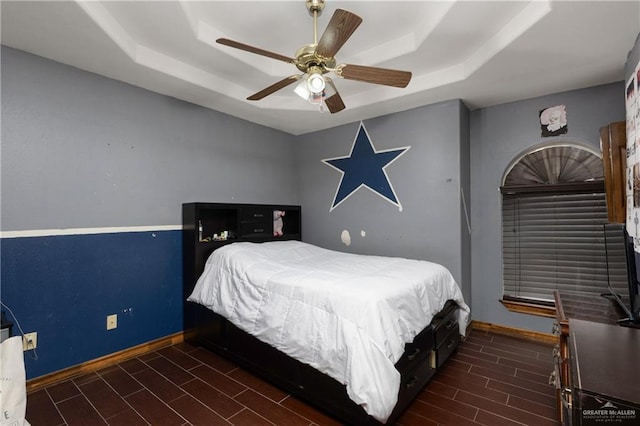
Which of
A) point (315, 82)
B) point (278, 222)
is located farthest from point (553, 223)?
point (278, 222)

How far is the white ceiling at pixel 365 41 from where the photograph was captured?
6.37 ft

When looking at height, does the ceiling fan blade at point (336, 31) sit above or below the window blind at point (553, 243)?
above

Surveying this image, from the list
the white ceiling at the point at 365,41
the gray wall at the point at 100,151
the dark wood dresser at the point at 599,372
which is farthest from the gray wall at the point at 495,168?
the gray wall at the point at 100,151

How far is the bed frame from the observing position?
1876 mm

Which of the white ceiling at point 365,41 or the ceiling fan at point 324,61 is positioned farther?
the white ceiling at point 365,41

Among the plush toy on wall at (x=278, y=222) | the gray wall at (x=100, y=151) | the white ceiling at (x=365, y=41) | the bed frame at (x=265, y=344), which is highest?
the white ceiling at (x=365, y=41)

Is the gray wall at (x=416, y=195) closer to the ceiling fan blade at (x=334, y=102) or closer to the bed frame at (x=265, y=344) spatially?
the bed frame at (x=265, y=344)

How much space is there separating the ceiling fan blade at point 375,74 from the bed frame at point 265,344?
1747 millimetres

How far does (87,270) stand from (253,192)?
1929mm

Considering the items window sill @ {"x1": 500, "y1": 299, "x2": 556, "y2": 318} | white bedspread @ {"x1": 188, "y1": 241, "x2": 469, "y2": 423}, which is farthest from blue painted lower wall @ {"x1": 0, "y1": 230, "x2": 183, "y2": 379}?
window sill @ {"x1": 500, "y1": 299, "x2": 556, "y2": 318}

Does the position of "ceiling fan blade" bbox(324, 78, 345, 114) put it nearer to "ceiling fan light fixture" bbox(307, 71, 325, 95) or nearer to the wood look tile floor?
"ceiling fan light fixture" bbox(307, 71, 325, 95)

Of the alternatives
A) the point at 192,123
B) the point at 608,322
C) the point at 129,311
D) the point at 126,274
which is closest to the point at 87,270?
the point at 126,274

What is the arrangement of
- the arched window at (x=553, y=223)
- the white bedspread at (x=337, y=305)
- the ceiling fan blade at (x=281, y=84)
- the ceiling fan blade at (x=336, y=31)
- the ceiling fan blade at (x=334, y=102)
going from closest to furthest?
the ceiling fan blade at (x=336, y=31), the white bedspread at (x=337, y=305), the ceiling fan blade at (x=281, y=84), the ceiling fan blade at (x=334, y=102), the arched window at (x=553, y=223)

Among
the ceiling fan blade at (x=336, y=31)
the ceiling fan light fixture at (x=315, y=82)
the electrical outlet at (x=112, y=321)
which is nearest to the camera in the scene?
the ceiling fan blade at (x=336, y=31)
